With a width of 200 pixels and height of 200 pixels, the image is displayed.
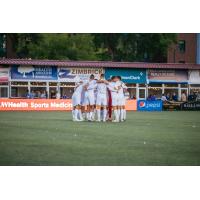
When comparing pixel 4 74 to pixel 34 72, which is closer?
pixel 4 74

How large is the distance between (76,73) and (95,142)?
14.1 feet

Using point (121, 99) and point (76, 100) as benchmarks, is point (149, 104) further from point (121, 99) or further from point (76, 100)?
point (76, 100)

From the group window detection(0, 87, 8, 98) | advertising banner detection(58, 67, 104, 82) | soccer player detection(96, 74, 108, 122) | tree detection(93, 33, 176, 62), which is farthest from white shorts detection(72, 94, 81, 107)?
window detection(0, 87, 8, 98)

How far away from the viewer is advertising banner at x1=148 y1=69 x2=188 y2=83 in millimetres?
19500

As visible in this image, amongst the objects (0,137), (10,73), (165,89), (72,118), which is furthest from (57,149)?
(72,118)

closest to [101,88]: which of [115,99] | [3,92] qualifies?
[115,99]

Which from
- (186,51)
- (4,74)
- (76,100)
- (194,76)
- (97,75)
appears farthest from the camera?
(76,100)

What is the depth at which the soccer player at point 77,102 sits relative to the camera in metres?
20.4

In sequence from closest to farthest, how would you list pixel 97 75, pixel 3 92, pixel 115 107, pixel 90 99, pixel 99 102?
pixel 3 92 → pixel 97 75 → pixel 115 107 → pixel 99 102 → pixel 90 99

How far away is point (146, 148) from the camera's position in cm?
1502

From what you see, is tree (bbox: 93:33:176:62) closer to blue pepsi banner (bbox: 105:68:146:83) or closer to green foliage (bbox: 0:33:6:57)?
blue pepsi banner (bbox: 105:68:146:83)

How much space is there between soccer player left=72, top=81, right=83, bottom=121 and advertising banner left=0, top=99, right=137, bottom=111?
0.17m

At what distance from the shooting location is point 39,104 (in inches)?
832
